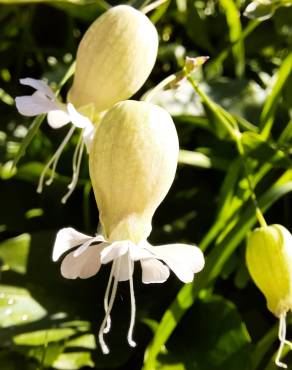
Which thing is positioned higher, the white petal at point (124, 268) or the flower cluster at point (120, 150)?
the flower cluster at point (120, 150)

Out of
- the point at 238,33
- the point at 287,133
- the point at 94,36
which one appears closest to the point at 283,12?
the point at 238,33

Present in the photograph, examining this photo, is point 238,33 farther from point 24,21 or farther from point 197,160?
point 24,21

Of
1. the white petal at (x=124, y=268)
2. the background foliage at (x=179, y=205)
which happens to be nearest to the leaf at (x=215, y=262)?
the background foliage at (x=179, y=205)

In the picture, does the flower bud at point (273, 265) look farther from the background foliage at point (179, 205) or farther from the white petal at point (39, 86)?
the white petal at point (39, 86)

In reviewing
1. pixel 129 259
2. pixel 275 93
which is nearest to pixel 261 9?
pixel 275 93

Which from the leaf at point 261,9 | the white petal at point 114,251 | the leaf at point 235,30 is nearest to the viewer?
the white petal at point 114,251

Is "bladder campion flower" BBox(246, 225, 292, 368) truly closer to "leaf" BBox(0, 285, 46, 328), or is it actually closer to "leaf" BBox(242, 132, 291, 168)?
"leaf" BBox(242, 132, 291, 168)
